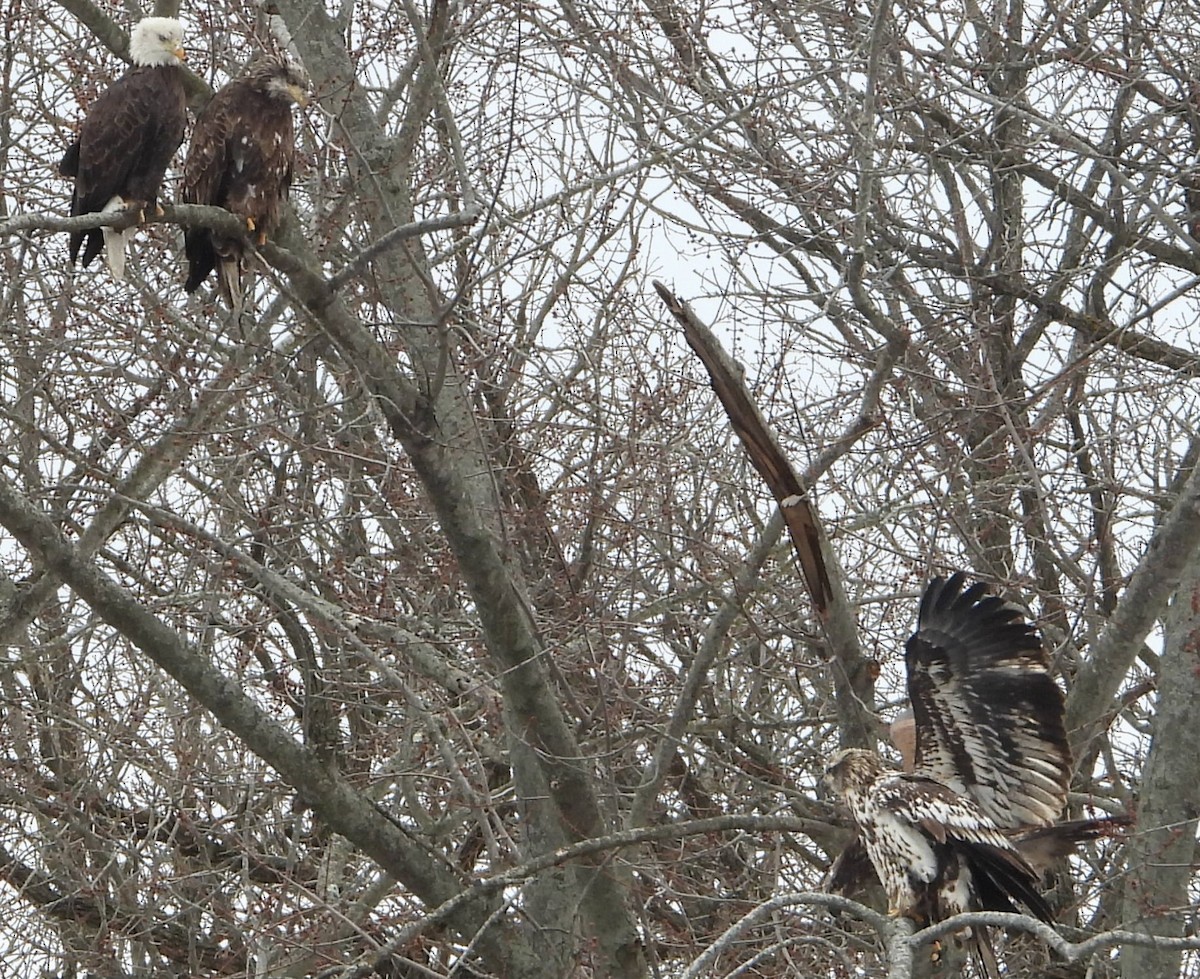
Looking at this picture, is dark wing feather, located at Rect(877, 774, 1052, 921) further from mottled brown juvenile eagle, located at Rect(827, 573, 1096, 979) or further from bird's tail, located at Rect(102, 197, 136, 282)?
bird's tail, located at Rect(102, 197, 136, 282)

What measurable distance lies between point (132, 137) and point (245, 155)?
0.43 m

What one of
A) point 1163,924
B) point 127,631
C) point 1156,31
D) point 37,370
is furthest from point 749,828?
point 1156,31

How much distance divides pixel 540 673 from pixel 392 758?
1.97 meters

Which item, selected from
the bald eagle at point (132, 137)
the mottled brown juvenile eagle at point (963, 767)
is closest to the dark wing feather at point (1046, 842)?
the mottled brown juvenile eagle at point (963, 767)

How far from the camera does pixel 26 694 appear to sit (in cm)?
816

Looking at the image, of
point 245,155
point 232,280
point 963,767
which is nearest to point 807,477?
point 963,767

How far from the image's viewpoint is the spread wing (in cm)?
559

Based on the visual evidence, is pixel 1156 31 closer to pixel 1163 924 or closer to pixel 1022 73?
pixel 1022 73

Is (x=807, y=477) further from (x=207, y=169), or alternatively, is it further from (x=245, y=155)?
(x=207, y=169)

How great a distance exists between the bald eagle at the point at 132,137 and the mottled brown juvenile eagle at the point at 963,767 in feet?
10.4

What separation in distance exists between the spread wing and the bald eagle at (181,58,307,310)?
2828mm

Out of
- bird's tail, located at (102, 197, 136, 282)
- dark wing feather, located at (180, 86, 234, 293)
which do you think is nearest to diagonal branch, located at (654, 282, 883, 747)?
dark wing feather, located at (180, 86, 234, 293)

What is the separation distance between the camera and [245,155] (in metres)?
6.56

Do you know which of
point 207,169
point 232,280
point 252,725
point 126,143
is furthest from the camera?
point 207,169
